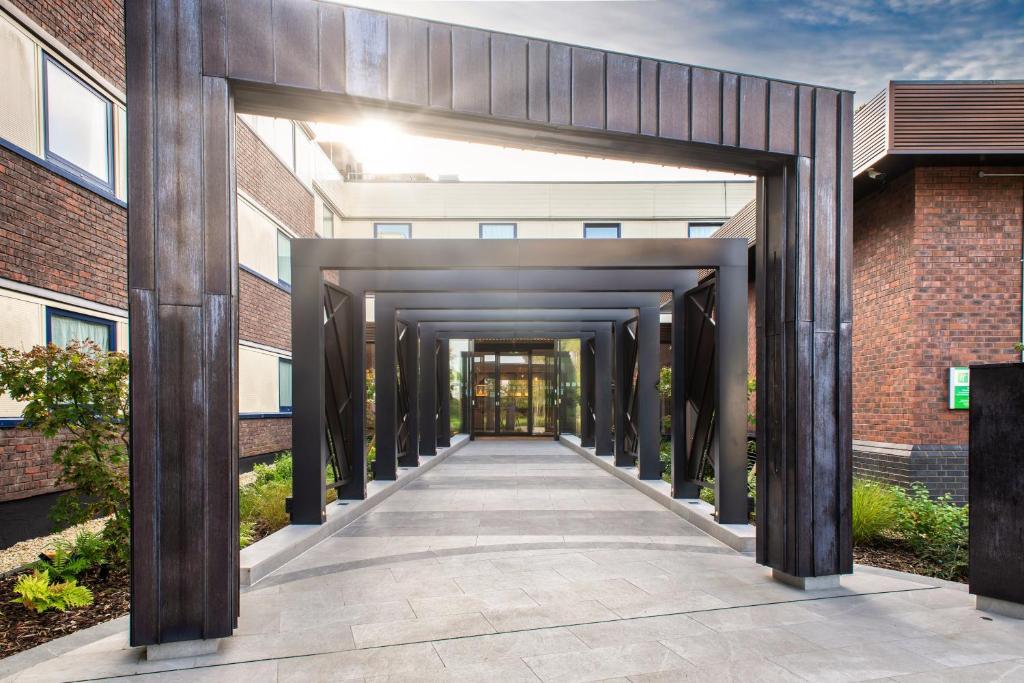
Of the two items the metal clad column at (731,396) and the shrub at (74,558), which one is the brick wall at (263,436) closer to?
the shrub at (74,558)

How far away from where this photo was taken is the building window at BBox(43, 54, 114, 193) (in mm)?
7672

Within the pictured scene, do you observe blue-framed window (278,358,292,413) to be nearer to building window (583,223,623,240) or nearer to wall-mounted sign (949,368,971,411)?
building window (583,223,623,240)

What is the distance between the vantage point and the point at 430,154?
19.1 feet

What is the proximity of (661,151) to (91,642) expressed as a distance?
5.41 metres

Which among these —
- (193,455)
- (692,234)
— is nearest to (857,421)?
(193,455)

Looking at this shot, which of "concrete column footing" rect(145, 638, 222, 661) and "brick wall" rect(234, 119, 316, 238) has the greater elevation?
"brick wall" rect(234, 119, 316, 238)

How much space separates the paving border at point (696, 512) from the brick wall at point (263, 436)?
7.80 metres

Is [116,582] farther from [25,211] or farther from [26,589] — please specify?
[25,211]

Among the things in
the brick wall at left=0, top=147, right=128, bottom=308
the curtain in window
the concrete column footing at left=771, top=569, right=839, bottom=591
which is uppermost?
the brick wall at left=0, top=147, right=128, bottom=308

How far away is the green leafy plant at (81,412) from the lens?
17.6 ft

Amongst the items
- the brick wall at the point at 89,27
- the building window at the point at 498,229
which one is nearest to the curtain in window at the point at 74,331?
the brick wall at the point at 89,27

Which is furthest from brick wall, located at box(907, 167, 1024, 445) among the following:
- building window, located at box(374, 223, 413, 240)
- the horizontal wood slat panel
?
building window, located at box(374, 223, 413, 240)

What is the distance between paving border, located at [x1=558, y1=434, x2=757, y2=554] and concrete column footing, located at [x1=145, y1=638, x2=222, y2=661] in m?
4.93

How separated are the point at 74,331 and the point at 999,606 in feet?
33.2
